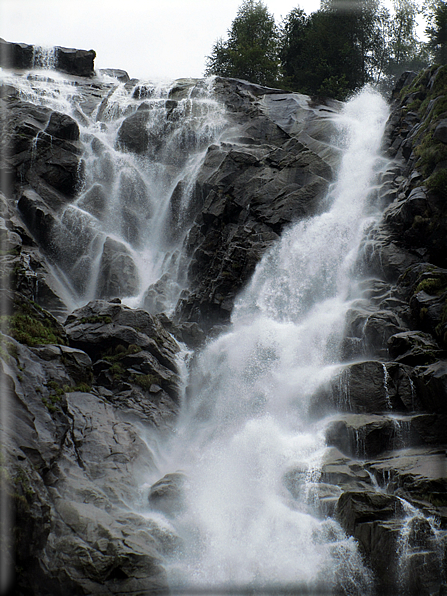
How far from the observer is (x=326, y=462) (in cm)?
1033

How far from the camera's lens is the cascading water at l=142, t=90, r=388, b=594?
8.43 m

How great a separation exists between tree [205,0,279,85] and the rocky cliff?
12.6m

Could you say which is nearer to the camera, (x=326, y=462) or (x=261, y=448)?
(x=326, y=462)

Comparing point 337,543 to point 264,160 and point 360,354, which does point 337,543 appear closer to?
point 360,354

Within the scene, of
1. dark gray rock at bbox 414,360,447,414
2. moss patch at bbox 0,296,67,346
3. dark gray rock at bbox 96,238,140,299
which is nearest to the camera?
dark gray rock at bbox 414,360,447,414

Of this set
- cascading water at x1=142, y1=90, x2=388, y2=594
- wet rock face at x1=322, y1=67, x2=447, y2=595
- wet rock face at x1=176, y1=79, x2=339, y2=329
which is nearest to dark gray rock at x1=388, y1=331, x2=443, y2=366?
Result: wet rock face at x1=322, y1=67, x2=447, y2=595

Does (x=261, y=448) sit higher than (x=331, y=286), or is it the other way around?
(x=331, y=286)

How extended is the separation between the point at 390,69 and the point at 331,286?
33801 millimetres

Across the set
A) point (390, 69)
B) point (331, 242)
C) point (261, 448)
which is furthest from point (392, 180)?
point (390, 69)

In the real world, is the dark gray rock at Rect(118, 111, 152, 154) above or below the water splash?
below

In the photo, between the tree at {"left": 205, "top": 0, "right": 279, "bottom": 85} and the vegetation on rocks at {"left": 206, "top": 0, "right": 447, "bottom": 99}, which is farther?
the tree at {"left": 205, "top": 0, "right": 279, "bottom": 85}

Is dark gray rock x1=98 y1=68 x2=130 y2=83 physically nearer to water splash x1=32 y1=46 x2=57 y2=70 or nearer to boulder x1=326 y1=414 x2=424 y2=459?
water splash x1=32 y1=46 x2=57 y2=70

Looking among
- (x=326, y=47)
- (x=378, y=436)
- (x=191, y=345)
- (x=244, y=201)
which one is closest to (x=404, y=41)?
(x=326, y=47)

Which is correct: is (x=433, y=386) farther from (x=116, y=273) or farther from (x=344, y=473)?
(x=116, y=273)
